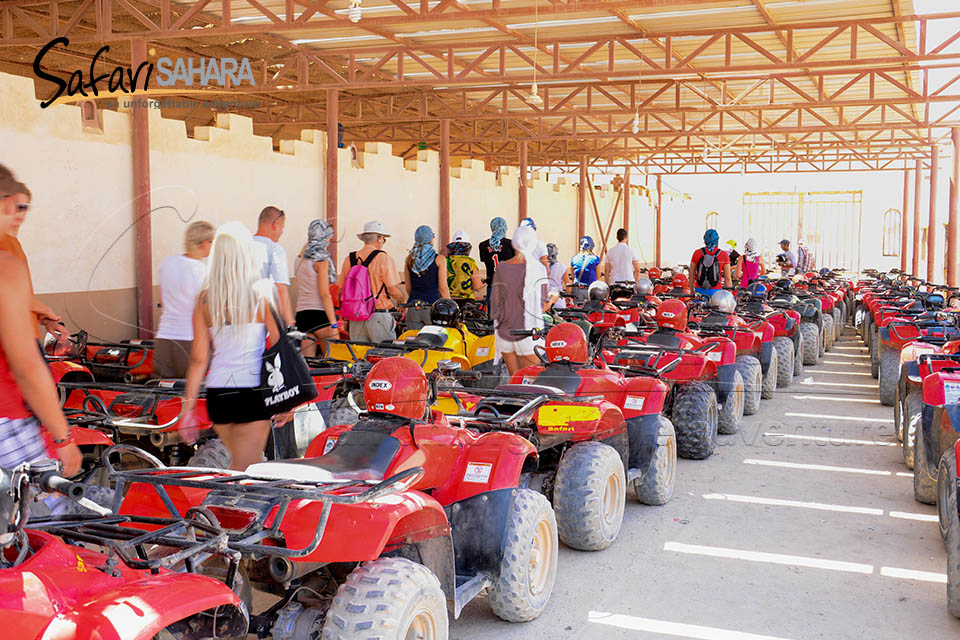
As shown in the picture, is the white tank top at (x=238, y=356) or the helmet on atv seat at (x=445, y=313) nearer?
the white tank top at (x=238, y=356)

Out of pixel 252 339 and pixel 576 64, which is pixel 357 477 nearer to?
pixel 252 339

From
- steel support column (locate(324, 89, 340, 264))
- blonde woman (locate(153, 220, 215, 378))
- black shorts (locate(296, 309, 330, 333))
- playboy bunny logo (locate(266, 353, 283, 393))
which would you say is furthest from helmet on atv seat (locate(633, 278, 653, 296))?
playboy bunny logo (locate(266, 353, 283, 393))

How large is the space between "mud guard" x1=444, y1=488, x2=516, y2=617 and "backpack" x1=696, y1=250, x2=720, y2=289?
8615 mm

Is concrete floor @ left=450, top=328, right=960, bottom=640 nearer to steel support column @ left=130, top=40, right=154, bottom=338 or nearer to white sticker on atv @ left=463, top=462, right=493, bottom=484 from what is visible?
white sticker on atv @ left=463, top=462, right=493, bottom=484

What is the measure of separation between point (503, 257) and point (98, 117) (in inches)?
202

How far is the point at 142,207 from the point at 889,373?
913 centimetres

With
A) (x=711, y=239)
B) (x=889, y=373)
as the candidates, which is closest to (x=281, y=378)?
(x=889, y=373)

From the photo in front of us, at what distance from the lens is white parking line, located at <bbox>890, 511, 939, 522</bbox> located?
6324 mm

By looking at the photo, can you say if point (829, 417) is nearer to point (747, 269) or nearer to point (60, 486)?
point (747, 269)

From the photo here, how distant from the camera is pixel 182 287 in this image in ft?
18.0

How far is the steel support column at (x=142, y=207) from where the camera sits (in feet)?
38.0

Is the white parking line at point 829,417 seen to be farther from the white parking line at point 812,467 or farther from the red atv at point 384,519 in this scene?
the red atv at point 384,519

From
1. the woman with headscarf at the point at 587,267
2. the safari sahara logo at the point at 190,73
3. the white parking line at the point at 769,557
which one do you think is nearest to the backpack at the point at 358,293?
the white parking line at the point at 769,557

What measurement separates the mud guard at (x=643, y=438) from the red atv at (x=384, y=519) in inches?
76.0
